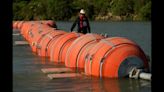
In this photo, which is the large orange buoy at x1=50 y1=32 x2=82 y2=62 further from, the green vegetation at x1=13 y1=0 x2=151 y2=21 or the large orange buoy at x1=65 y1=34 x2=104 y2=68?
the green vegetation at x1=13 y1=0 x2=151 y2=21

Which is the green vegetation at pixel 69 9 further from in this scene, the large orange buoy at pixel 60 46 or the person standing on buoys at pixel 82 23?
the large orange buoy at pixel 60 46

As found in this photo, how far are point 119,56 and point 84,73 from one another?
5.13 ft

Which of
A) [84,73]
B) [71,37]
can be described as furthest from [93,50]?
[71,37]

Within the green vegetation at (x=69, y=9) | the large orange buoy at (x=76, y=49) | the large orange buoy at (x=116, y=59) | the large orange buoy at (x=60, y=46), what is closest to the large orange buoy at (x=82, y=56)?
the large orange buoy at (x=76, y=49)

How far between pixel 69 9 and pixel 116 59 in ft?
407

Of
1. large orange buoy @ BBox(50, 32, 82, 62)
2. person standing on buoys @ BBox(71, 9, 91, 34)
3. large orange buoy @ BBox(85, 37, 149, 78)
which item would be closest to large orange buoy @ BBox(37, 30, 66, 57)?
person standing on buoys @ BBox(71, 9, 91, 34)

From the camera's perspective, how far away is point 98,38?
40.4 ft

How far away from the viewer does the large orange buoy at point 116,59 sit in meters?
9.63

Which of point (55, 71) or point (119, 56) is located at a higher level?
point (119, 56)

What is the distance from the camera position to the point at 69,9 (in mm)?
133125

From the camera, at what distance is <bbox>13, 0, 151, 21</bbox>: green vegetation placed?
4665 inches

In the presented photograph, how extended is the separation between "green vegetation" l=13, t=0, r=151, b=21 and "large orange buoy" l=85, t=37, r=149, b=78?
106146 mm

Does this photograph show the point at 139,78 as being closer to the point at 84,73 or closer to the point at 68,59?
the point at 84,73
